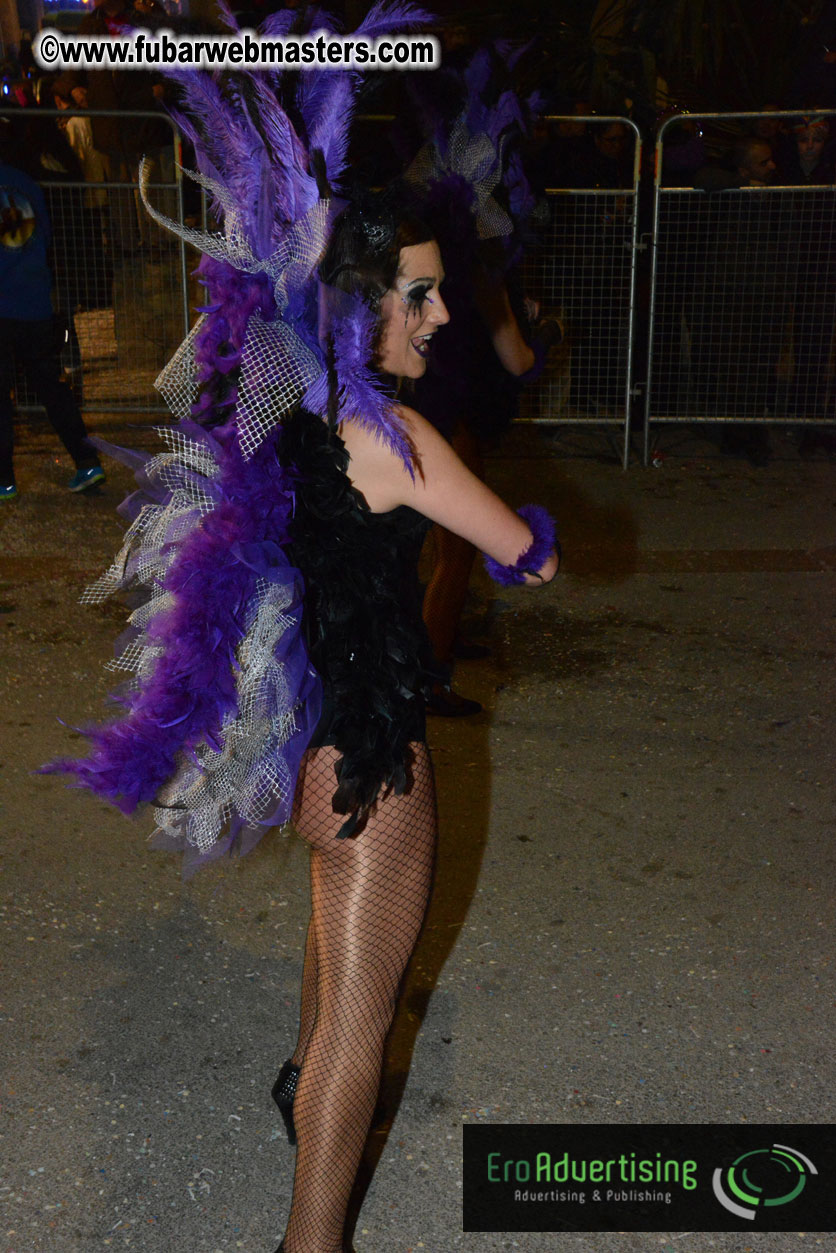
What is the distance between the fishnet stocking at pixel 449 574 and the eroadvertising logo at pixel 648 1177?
80.0 inches

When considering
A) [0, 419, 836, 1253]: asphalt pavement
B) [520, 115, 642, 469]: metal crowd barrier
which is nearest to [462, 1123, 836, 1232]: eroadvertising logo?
[0, 419, 836, 1253]: asphalt pavement

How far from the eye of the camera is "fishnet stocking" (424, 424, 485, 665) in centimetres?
452

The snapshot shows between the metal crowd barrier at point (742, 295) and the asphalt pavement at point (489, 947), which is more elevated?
the metal crowd barrier at point (742, 295)

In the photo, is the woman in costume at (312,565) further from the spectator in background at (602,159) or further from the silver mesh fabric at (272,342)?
the spectator in background at (602,159)

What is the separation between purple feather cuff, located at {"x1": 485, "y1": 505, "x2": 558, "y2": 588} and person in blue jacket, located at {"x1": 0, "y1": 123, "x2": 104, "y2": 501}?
215 inches

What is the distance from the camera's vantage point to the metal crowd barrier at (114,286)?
8.71m

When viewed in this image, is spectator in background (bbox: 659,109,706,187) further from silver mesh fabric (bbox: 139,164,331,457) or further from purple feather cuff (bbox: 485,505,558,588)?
silver mesh fabric (bbox: 139,164,331,457)

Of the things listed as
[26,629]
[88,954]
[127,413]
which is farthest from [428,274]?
[127,413]

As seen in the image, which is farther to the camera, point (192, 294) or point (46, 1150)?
point (192, 294)

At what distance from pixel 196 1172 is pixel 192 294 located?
23.7ft

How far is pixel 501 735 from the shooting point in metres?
4.70

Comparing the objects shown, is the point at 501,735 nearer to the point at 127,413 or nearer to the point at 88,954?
the point at 88,954

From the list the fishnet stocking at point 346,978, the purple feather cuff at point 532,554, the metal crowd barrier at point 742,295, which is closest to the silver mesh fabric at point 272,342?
the purple feather cuff at point 532,554

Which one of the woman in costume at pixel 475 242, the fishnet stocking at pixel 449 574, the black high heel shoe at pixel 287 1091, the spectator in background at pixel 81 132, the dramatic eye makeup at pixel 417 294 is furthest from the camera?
the spectator in background at pixel 81 132
